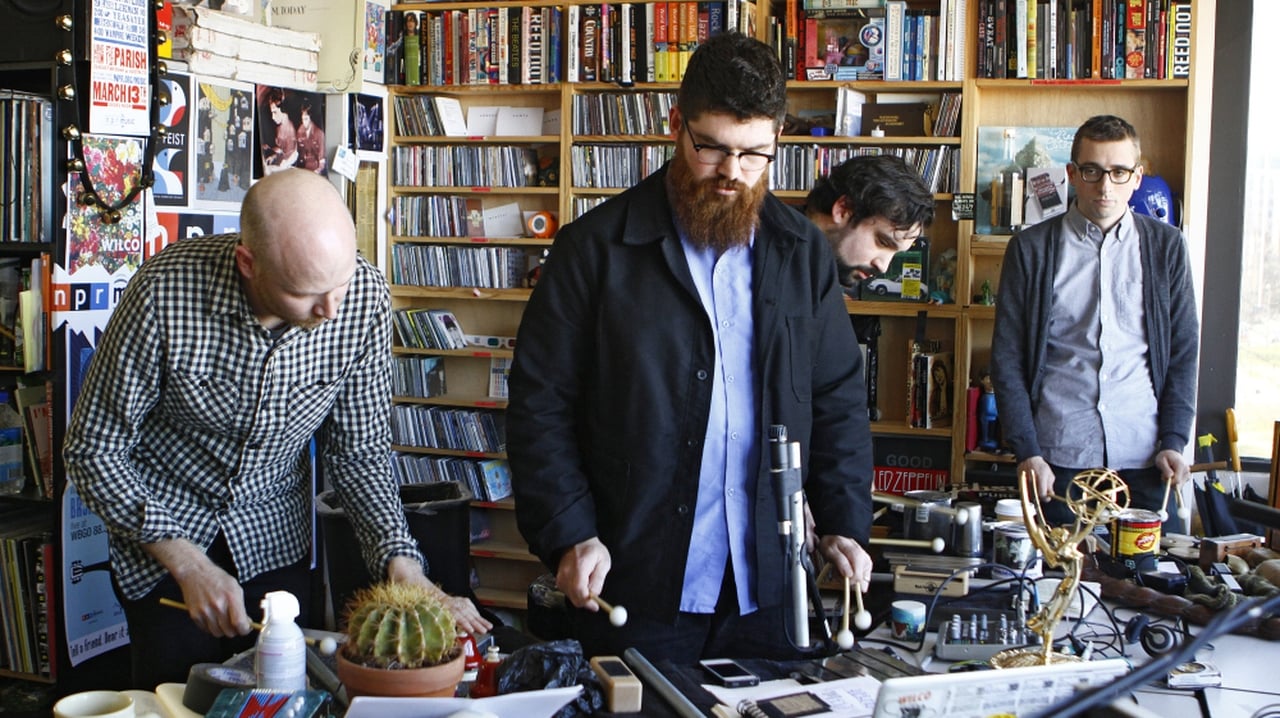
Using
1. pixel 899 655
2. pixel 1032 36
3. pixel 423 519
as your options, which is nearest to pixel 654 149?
pixel 1032 36

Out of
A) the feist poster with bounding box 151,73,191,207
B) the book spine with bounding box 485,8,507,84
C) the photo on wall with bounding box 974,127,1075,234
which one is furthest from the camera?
the book spine with bounding box 485,8,507,84

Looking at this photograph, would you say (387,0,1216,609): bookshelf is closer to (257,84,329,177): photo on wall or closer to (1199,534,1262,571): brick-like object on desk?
(257,84,329,177): photo on wall

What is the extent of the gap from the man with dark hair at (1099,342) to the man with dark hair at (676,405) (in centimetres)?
145

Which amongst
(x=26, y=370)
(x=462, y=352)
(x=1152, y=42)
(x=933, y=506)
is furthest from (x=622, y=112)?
(x=933, y=506)

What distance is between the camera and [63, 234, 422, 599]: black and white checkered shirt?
2205mm

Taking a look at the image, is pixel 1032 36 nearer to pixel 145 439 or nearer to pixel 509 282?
pixel 509 282

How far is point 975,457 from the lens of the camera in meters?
4.67

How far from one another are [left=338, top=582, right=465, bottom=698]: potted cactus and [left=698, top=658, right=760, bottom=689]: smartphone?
46cm

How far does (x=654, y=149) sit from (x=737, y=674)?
3.38 meters

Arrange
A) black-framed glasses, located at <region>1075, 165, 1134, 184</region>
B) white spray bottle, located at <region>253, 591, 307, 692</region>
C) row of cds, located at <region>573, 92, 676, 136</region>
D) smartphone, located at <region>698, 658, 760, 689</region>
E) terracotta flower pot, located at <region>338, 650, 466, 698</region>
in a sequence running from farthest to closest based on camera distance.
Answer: row of cds, located at <region>573, 92, 676, 136</region> < black-framed glasses, located at <region>1075, 165, 1134, 184</region> < smartphone, located at <region>698, 658, 760, 689</region> < white spray bottle, located at <region>253, 591, 307, 692</region> < terracotta flower pot, located at <region>338, 650, 466, 698</region>

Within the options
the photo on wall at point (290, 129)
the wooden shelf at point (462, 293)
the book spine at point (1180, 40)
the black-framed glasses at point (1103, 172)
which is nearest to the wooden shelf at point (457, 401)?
the wooden shelf at point (462, 293)

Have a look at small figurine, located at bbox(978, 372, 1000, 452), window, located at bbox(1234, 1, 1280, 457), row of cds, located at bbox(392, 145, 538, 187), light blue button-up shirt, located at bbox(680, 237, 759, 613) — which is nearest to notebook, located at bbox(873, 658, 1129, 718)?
light blue button-up shirt, located at bbox(680, 237, 759, 613)

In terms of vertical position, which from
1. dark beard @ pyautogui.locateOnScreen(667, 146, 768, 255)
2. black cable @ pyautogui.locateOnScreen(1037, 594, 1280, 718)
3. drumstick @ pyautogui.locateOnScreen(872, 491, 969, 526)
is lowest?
drumstick @ pyautogui.locateOnScreen(872, 491, 969, 526)

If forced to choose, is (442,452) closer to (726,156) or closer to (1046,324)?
(1046,324)
